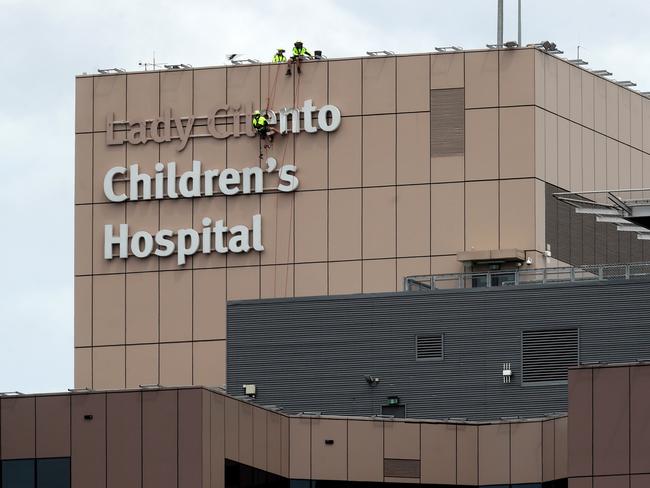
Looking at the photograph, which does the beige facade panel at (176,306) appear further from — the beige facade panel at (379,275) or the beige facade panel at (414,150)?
the beige facade panel at (414,150)

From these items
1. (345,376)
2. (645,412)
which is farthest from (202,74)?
(645,412)

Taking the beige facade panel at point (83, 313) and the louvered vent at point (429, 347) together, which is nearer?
the louvered vent at point (429, 347)

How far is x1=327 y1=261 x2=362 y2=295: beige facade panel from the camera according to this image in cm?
11456

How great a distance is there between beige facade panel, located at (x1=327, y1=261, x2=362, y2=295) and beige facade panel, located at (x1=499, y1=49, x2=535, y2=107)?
9249 mm

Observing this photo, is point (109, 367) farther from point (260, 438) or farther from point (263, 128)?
point (260, 438)

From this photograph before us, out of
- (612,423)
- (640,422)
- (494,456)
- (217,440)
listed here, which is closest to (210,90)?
(494,456)

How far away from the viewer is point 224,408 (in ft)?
301

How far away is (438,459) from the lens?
9856 centimetres

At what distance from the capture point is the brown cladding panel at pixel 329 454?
324ft

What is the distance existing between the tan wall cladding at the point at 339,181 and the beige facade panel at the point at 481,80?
0.19 feet

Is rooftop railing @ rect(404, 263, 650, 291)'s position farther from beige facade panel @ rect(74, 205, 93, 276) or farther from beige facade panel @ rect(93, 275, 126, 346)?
beige facade panel @ rect(74, 205, 93, 276)

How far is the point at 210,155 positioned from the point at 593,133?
1659 cm

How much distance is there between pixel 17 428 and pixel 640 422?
21.1 metres

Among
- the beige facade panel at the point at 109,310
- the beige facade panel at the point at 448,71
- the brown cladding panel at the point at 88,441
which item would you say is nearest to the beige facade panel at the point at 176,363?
the beige facade panel at the point at 109,310
